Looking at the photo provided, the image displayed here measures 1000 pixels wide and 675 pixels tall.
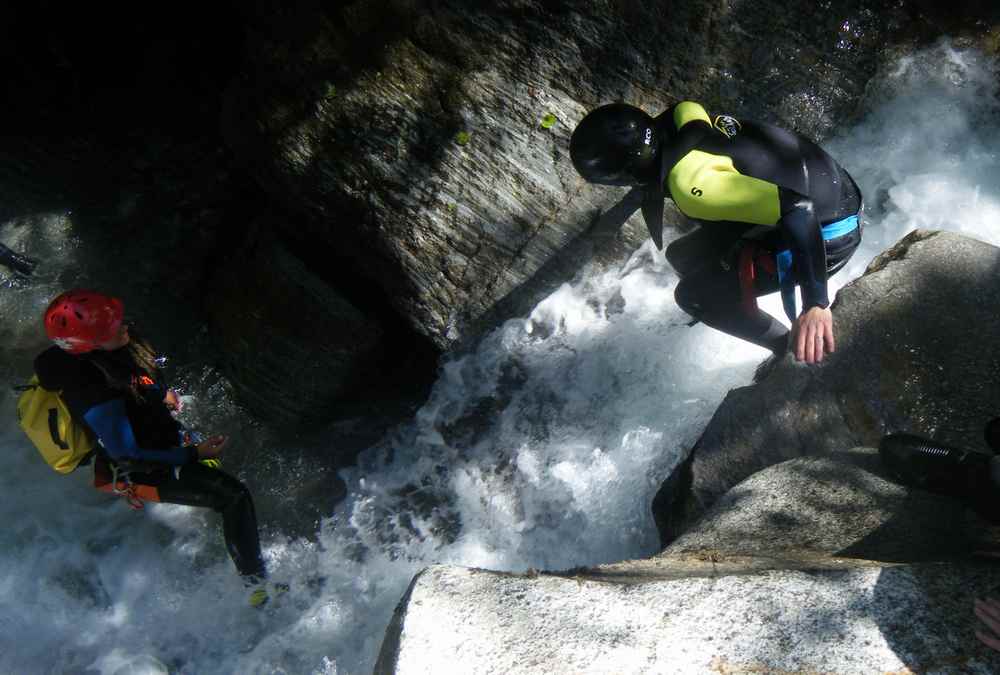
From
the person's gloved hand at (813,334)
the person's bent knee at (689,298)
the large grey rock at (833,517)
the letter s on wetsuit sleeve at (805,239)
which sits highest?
the letter s on wetsuit sleeve at (805,239)

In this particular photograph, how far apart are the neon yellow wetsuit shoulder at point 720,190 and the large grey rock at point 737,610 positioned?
1.41 meters

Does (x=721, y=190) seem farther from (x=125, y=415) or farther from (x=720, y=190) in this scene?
(x=125, y=415)

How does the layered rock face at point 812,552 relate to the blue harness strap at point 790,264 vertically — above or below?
below

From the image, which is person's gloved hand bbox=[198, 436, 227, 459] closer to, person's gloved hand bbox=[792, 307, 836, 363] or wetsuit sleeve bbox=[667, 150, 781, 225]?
wetsuit sleeve bbox=[667, 150, 781, 225]

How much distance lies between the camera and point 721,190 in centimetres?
297

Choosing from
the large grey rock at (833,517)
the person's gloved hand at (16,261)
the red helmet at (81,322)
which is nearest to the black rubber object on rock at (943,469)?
the large grey rock at (833,517)

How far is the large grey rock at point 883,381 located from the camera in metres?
3.44

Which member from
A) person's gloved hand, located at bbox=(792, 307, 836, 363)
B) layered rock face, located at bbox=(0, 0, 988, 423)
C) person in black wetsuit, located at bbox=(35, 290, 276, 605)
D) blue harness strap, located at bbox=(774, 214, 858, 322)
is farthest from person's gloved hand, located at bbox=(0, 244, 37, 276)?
person's gloved hand, located at bbox=(792, 307, 836, 363)

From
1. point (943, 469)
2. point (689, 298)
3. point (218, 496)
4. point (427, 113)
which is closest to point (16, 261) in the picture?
point (218, 496)

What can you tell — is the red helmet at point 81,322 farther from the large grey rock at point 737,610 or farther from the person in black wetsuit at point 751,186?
the person in black wetsuit at point 751,186

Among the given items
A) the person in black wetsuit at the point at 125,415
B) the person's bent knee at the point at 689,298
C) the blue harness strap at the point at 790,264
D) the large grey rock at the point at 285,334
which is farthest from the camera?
the large grey rock at the point at 285,334

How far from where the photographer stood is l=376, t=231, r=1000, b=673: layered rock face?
7.90ft

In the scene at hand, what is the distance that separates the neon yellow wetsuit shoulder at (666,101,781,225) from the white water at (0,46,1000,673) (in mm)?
1729

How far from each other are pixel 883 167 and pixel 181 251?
5175 millimetres
